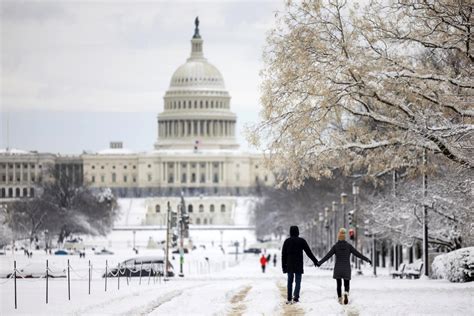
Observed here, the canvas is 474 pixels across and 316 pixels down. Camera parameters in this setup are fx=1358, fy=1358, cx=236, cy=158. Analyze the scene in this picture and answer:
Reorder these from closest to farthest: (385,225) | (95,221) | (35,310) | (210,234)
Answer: (35,310) → (385,225) → (95,221) → (210,234)

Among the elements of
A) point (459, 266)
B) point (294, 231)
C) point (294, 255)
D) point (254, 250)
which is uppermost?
point (294, 231)

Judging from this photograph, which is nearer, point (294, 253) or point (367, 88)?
point (294, 253)

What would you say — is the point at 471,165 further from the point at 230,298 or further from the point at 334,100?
the point at 230,298

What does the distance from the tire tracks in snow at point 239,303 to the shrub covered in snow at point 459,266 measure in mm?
5942

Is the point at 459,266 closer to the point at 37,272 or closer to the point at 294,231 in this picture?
the point at 294,231

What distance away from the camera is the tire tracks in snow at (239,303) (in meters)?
27.3

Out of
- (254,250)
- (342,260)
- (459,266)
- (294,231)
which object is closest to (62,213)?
(254,250)

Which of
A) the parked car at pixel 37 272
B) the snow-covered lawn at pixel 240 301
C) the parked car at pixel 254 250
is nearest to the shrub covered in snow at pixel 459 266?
the snow-covered lawn at pixel 240 301

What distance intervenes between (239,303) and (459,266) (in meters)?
9.75

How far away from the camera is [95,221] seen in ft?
502

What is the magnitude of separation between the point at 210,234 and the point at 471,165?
153 m

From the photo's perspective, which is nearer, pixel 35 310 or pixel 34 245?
pixel 35 310

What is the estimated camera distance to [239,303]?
29.9m

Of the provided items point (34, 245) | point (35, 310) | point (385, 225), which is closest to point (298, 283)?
point (35, 310)
